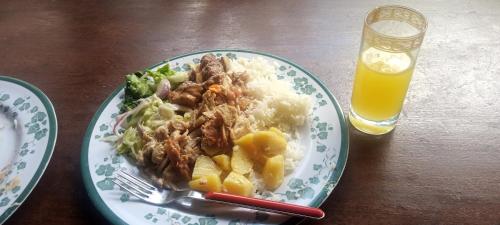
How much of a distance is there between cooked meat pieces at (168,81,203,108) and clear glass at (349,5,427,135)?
1.92 ft

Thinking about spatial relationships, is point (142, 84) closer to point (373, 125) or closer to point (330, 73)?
point (330, 73)

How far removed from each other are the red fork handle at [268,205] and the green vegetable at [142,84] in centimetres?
58

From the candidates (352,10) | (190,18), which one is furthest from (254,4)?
(352,10)

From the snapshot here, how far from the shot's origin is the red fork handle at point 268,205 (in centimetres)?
115

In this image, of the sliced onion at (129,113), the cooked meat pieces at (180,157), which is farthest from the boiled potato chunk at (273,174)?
the sliced onion at (129,113)

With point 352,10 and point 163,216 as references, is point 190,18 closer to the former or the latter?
point 352,10

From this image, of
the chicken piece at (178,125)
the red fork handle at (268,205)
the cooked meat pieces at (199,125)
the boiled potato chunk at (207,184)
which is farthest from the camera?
the chicken piece at (178,125)

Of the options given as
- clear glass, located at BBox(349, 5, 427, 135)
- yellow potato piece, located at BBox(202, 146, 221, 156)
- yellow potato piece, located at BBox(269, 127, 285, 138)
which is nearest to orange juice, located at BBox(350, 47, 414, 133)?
clear glass, located at BBox(349, 5, 427, 135)

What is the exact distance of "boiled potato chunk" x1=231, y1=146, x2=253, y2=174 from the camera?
1300 mm

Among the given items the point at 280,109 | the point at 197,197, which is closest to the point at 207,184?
the point at 197,197

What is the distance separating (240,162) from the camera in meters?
1.32

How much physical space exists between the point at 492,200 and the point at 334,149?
483mm

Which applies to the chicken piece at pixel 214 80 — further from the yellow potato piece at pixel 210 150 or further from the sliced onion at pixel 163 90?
the yellow potato piece at pixel 210 150

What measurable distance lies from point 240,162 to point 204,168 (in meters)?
0.12
